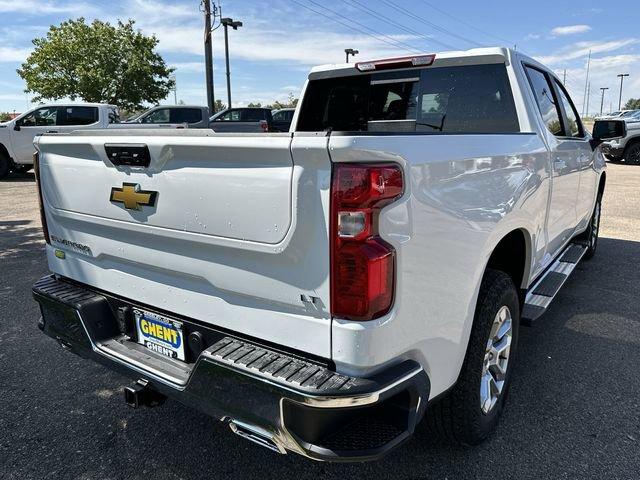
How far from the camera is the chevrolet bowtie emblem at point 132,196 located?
84.8 inches

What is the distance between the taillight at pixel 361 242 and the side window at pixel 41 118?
49.4 ft

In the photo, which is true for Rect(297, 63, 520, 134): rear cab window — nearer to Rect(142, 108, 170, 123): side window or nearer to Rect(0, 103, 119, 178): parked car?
Rect(0, 103, 119, 178): parked car

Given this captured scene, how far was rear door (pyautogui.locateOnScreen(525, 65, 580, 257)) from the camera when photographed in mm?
3408

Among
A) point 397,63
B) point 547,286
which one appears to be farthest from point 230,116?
point 547,286

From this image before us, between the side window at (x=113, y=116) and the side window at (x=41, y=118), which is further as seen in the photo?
the side window at (x=113, y=116)

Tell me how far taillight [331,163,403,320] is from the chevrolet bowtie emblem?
90cm

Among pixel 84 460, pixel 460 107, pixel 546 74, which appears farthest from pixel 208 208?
pixel 546 74

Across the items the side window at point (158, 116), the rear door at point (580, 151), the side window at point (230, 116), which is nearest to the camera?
the rear door at point (580, 151)

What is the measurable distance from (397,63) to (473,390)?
2322mm

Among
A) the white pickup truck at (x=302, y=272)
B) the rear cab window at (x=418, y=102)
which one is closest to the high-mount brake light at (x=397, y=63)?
the rear cab window at (x=418, y=102)

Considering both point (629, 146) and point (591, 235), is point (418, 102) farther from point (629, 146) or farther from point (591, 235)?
point (629, 146)

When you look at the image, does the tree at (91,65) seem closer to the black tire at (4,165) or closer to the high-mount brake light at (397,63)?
the black tire at (4,165)

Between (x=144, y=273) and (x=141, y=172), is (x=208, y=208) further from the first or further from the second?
(x=144, y=273)

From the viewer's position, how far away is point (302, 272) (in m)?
1.77
